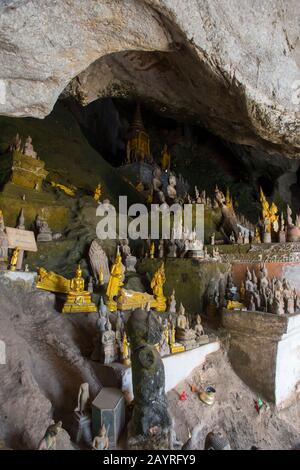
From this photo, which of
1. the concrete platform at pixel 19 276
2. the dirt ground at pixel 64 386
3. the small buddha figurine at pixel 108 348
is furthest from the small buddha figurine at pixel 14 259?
the small buddha figurine at pixel 108 348

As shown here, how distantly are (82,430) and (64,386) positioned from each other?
108cm

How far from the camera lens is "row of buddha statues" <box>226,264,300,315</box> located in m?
7.59

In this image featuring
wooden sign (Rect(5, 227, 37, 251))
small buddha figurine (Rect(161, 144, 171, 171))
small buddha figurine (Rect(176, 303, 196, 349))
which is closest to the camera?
small buddha figurine (Rect(176, 303, 196, 349))

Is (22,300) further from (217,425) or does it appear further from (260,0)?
(260,0)

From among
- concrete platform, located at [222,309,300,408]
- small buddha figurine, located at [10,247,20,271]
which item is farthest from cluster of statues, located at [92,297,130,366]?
small buddha figurine, located at [10,247,20,271]

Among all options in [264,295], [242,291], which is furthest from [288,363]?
[242,291]

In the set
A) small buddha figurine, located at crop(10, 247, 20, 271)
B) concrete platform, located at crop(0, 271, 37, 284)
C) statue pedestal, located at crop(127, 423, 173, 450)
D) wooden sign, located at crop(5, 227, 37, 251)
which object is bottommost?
statue pedestal, located at crop(127, 423, 173, 450)

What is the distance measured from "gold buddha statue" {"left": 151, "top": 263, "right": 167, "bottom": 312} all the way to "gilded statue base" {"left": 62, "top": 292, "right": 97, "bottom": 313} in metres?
2.28

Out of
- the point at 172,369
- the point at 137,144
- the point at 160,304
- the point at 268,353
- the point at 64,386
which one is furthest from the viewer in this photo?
the point at 137,144

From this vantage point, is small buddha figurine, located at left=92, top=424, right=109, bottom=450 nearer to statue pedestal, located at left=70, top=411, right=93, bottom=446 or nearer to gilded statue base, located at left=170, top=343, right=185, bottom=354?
statue pedestal, located at left=70, top=411, right=93, bottom=446

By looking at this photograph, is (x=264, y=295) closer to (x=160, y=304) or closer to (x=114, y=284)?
(x=160, y=304)

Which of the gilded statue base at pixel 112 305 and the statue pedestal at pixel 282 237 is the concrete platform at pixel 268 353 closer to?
the gilded statue base at pixel 112 305

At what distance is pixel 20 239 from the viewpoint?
920cm

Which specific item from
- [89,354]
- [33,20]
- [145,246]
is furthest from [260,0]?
[89,354]
